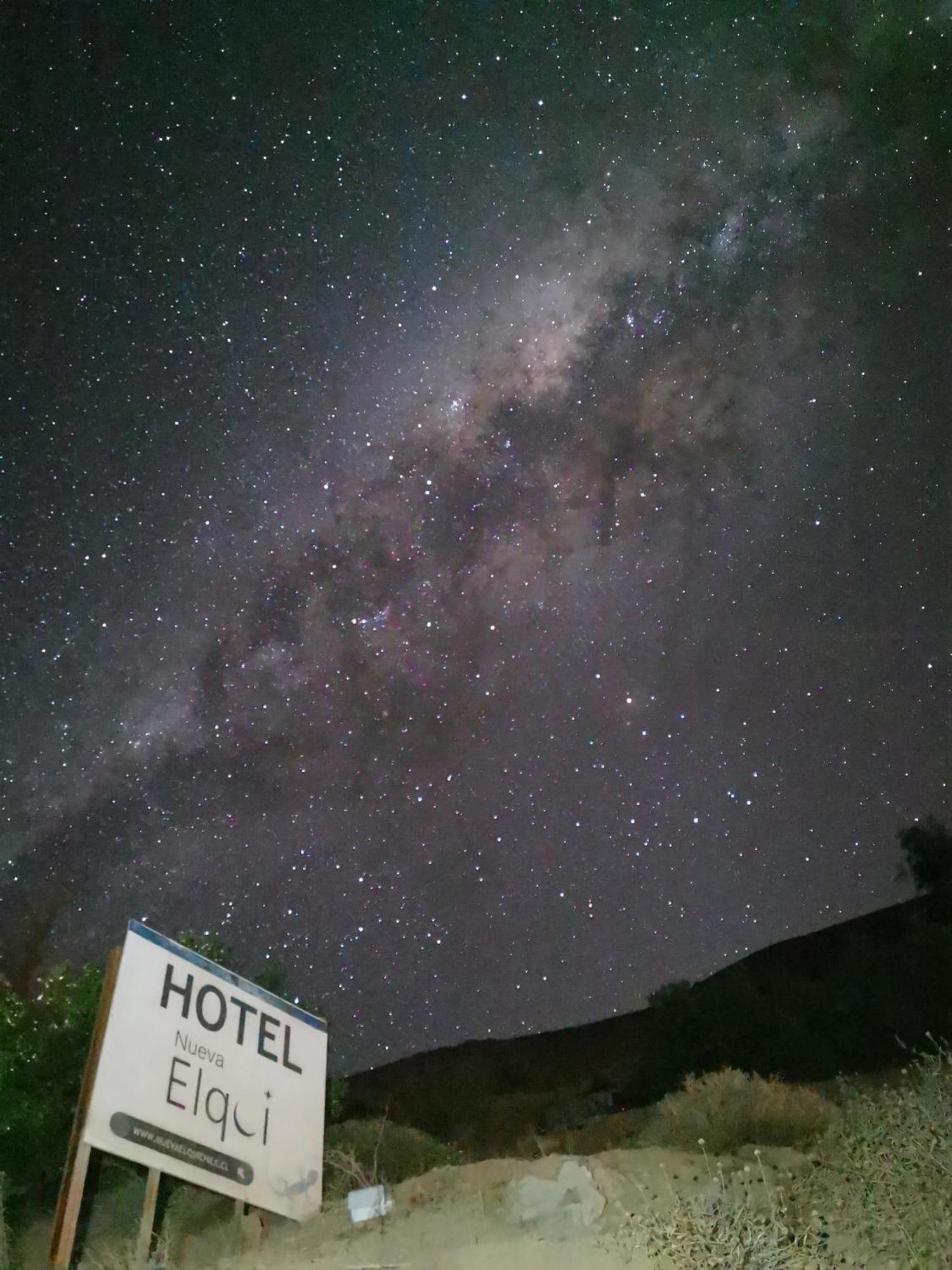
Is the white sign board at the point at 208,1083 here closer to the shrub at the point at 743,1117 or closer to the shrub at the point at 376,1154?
the shrub at the point at 376,1154

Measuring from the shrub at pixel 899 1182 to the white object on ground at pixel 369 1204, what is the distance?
4178 millimetres

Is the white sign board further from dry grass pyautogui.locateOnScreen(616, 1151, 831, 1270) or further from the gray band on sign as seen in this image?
dry grass pyautogui.locateOnScreen(616, 1151, 831, 1270)

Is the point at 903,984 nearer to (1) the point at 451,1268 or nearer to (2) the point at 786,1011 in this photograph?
(2) the point at 786,1011

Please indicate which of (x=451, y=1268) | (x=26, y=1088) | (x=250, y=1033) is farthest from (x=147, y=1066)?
(x=26, y=1088)

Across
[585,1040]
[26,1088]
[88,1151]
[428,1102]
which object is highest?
[585,1040]

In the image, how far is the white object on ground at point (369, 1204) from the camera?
30.5 feet

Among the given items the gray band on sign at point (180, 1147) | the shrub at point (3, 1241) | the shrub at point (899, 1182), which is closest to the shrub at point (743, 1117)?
the shrub at point (899, 1182)

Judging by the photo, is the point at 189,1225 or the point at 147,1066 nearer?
the point at 147,1066

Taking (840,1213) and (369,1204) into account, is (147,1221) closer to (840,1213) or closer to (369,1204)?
(369,1204)

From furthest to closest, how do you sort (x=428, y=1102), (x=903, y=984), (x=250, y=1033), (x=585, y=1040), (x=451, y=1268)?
(x=585, y=1040)
(x=428, y=1102)
(x=903, y=984)
(x=250, y=1033)
(x=451, y=1268)

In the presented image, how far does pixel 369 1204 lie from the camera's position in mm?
9391

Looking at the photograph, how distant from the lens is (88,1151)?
805 cm

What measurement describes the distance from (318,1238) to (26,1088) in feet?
32.4

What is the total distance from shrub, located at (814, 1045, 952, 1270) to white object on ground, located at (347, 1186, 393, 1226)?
4178 mm
